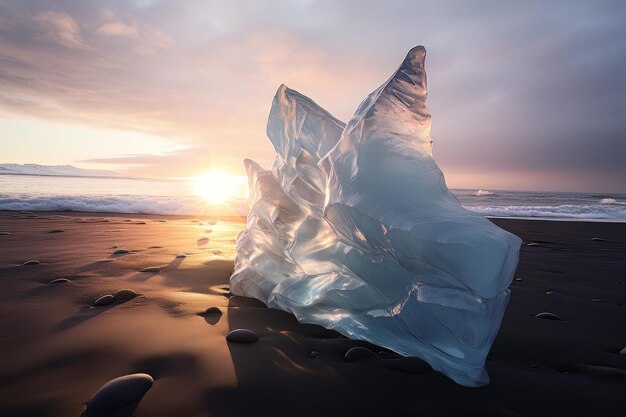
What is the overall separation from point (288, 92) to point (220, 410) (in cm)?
203

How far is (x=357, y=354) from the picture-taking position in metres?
1.54

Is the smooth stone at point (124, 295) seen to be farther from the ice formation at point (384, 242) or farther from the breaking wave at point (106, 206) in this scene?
the breaking wave at point (106, 206)

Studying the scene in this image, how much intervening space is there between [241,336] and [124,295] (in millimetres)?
1017

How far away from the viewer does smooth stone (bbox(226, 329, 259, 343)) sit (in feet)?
5.46

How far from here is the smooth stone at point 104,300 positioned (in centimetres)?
209

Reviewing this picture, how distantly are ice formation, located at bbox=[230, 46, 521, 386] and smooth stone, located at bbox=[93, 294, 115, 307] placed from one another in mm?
762

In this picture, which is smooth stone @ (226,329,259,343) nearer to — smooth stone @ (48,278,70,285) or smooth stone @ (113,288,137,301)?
smooth stone @ (113,288,137,301)

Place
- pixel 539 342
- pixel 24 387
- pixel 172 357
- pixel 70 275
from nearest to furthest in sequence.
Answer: pixel 24 387, pixel 172 357, pixel 539 342, pixel 70 275

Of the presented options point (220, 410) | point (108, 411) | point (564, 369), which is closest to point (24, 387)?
point (108, 411)

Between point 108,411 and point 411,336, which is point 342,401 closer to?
point 411,336

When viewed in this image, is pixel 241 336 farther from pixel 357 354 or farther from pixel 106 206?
pixel 106 206

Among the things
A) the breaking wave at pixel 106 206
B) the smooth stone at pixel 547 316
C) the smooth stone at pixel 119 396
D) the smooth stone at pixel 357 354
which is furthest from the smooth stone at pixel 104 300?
the breaking wave at pixel 106 206

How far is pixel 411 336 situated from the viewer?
60.5 inches

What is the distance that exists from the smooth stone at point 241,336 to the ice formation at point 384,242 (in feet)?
1.10
